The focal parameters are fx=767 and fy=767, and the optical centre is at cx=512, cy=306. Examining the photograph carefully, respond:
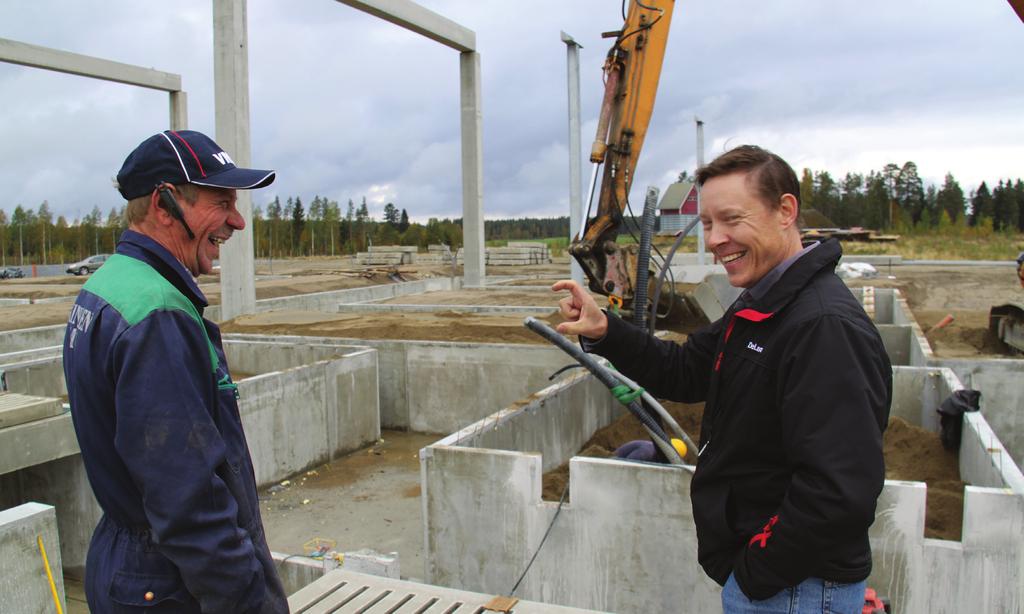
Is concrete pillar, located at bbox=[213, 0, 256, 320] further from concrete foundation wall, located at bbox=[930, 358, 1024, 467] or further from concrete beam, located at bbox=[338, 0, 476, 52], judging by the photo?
concrete foundation wall, located at bbox=[930, 358, 1024, 467]

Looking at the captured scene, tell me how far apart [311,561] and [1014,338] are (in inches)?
365

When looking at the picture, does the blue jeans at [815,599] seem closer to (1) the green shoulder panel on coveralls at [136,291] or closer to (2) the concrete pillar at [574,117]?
(1) the green shoulder panel on coveralls at [136,291]

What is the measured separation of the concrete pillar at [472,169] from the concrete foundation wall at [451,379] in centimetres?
1008

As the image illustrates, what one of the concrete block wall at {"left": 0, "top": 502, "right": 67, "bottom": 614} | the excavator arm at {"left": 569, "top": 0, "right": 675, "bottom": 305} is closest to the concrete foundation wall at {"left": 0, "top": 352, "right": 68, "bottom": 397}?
the concrete block wall at {"left": 0, "top": 502, "right": 67, "bottom": 614}

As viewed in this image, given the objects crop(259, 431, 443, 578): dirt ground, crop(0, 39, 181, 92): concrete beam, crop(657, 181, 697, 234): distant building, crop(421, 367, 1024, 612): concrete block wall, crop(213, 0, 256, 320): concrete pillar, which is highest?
crop(0, 39, 181, 92): concrete beam

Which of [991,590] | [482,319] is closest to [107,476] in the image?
[991,590]

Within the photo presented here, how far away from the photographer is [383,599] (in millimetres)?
2967

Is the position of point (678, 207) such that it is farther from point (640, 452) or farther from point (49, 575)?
point (49, 575)

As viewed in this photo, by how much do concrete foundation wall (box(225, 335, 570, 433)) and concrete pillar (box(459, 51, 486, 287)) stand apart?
10076mm

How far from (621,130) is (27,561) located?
6.44m

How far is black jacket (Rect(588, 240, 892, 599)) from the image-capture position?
1.62 m

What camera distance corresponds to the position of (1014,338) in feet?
30.8

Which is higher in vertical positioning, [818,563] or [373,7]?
[373,7]

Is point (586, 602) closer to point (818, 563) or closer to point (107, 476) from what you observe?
point (818, 563)
